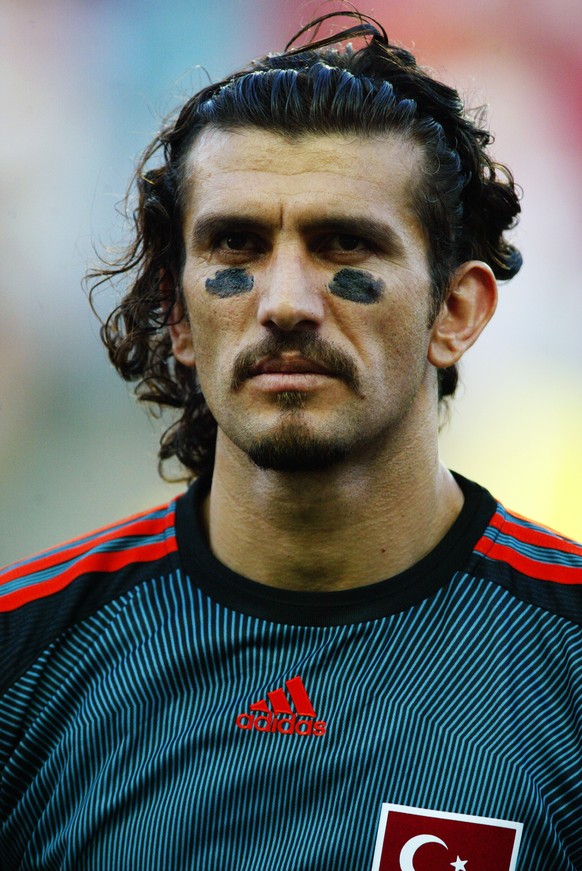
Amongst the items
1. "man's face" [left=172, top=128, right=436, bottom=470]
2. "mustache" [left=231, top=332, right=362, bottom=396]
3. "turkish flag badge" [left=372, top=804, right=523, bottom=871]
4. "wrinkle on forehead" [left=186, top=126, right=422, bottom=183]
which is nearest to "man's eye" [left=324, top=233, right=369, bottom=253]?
"man's face" [left=172, top=128, right=436, bottom=470]

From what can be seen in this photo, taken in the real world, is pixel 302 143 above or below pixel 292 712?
above

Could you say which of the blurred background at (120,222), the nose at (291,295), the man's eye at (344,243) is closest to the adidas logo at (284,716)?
the nose at (291,295)

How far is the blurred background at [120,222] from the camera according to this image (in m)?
6.82

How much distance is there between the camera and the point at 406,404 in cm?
282

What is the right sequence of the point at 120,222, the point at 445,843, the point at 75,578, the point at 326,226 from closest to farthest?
the point at 445,843 < the point at 326,226 < the point at 75,578 < the point at 120,222

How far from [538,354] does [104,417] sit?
290 centimetres

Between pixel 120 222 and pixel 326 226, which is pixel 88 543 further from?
pixel 120 222

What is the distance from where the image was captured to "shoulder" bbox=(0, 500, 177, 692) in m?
2.85

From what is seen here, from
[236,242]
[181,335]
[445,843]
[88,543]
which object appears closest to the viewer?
[445,843]

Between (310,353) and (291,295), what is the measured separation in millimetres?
148

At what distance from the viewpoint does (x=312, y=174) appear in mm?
2777

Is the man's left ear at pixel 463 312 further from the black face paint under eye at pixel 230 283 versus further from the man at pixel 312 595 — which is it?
the black face paint under eye at pixel 230 283

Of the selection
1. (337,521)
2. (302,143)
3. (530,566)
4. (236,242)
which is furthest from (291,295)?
(530,566)

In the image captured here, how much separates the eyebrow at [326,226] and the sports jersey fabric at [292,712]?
0.76 metres
